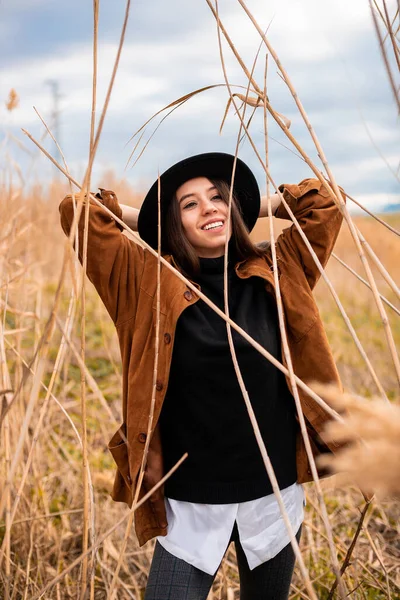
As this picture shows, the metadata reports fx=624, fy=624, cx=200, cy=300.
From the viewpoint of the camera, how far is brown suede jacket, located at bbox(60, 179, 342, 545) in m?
1.58

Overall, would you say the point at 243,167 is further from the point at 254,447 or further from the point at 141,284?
the point at 254,447

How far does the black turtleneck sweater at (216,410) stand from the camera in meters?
1.57

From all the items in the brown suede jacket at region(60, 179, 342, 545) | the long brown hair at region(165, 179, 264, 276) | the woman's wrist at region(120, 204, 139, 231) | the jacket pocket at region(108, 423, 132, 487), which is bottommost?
the jacket pocket at region(108, 423, 132, 487)

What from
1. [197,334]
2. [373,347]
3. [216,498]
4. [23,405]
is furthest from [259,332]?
[373,347]

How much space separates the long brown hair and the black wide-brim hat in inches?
1.1

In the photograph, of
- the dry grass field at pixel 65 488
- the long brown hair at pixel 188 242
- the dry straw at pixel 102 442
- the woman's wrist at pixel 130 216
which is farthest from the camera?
the woman's wrist at pixel 130 216

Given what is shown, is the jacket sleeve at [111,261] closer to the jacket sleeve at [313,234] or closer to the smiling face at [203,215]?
the smiling face at [203,215]

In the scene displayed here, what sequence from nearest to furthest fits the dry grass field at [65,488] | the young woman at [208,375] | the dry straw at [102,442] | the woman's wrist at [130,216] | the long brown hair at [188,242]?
the dry straw at [102,442], the dry grass field at [65,488], the young woman at [208,375], the long brown hair at [188,242], the woman's wrist at [130,216]

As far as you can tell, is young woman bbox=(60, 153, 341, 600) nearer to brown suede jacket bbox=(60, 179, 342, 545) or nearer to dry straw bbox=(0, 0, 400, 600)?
brown suede jacket bbox=(60, 179, 342, 545)

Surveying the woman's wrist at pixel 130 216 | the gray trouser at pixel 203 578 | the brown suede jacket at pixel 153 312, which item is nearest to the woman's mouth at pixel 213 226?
the brown suede jacket at pixel 153 312

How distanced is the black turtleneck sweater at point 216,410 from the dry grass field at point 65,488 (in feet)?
0.68

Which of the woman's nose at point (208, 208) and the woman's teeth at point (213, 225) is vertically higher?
the woman's nose at point (208, 208)

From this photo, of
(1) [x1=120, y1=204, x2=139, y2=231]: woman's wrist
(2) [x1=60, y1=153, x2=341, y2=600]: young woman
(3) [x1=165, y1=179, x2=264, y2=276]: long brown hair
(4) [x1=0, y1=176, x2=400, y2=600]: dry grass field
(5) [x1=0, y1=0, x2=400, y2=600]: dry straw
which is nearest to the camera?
(5) [x1=0, y1=0, x2=400, y2=600]: dry straw

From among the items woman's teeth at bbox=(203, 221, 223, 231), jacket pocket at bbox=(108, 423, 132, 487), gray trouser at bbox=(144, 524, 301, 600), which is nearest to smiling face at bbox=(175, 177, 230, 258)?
woman's teeth at bbox=(203, 221, 223, 231)
